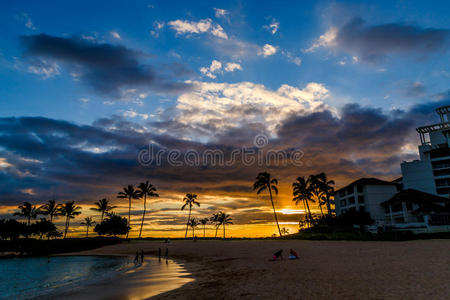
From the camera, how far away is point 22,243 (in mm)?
87812

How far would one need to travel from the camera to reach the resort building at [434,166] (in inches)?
2766

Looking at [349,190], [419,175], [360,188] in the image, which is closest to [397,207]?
[360,188]

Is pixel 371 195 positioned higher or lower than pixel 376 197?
higher

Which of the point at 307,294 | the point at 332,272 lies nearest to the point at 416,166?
the point at 332,272

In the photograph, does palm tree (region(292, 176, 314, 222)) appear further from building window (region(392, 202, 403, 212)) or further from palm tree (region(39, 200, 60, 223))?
palm tree (region(39, 200, 60, 223))

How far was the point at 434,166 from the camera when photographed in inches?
2827

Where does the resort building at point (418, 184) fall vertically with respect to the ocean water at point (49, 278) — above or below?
above

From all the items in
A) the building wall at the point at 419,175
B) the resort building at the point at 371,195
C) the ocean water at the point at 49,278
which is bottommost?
the ocean water at the point at 49,278

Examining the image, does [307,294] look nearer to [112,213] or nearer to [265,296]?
[265,296]

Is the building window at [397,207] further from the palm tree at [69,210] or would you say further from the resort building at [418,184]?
the palm tree at [69,210]

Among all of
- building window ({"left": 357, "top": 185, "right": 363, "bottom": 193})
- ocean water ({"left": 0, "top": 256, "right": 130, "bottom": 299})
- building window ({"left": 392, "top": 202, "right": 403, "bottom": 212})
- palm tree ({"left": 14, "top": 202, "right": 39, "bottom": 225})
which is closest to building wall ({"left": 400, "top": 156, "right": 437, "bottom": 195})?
building window ({"left": 357, "top": 185, "right": 363, "bottom": 193})

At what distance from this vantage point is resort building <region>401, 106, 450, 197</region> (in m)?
70.2

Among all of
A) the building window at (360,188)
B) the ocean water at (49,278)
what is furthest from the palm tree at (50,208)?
the building window at (360,188)

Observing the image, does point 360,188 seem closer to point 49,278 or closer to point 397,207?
point 397,207
